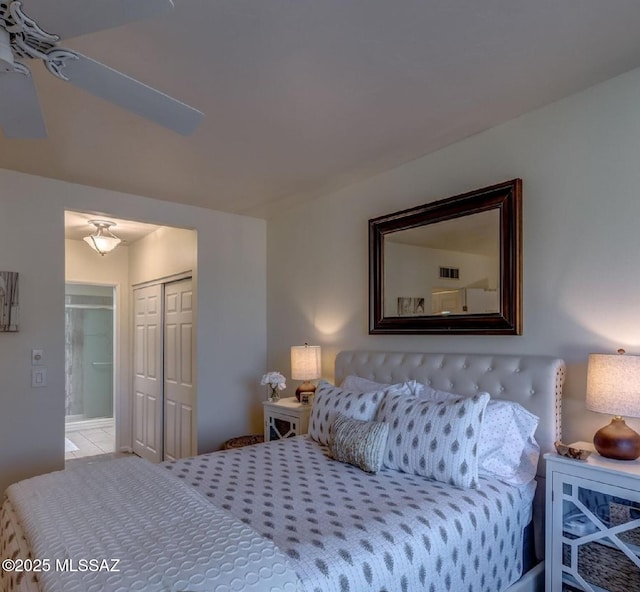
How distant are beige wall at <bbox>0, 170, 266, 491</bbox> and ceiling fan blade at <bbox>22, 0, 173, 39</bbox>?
227cm

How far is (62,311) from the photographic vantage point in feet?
10.5

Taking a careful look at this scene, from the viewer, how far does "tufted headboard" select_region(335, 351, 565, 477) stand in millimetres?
2104

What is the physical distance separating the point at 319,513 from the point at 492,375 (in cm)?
122

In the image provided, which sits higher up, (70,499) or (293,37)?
(293,37)

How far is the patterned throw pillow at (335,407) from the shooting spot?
2487 mm

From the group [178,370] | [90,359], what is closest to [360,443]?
[178,370]

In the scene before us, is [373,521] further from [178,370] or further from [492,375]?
[178,370]

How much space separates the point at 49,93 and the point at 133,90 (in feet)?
2.94

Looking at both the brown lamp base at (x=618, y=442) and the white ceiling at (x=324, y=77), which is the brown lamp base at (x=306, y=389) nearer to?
the white ceiling at (x=324, y=77)

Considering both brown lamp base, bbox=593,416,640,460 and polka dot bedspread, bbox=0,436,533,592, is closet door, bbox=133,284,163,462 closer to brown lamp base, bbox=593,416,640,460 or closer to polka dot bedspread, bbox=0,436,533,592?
polka dot bedspread, bbox=0,436,533,592

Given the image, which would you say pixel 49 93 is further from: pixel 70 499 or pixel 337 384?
pixel 337 384

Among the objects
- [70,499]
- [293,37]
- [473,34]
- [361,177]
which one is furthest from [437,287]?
[70,499]

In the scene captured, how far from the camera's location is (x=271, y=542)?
4.56ft

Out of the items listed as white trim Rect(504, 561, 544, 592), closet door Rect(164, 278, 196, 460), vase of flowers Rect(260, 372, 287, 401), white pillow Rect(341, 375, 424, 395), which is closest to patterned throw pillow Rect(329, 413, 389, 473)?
white pillow Rect(341, 375, 424, 395)
